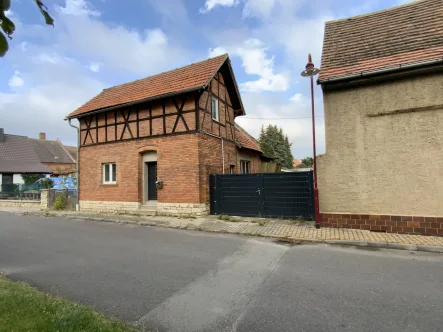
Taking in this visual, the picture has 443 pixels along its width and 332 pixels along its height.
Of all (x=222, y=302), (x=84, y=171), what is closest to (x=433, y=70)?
(x=222, y=302)

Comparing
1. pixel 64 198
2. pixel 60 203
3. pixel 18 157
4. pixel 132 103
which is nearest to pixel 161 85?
pixel 132 103

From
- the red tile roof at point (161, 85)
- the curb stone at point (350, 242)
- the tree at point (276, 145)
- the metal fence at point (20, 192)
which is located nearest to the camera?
the curb stone at point (350, 242)

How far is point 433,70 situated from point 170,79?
34.9 ft

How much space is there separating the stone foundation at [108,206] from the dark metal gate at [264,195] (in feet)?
13.6

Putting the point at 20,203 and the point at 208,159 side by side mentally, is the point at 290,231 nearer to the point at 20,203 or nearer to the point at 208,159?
the point at 208,159

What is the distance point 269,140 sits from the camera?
4897cm

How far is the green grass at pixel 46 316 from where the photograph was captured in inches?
114

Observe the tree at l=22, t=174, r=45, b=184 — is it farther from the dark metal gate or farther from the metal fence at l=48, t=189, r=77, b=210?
the dark metal gate

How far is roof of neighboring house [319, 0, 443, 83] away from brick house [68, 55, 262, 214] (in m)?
5.21

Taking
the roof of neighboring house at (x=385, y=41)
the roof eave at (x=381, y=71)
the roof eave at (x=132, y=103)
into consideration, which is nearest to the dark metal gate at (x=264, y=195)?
the roof eave at (x=381, y=71)

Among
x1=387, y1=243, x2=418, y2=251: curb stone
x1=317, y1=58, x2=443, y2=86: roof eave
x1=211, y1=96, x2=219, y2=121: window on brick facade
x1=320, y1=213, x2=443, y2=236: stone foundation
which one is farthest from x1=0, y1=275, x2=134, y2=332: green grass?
x1=211, y1=96, x2=219, y2=121: window on brick facade

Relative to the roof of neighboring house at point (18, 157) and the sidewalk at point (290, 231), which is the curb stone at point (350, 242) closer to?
the sidewalk at point (290, 231)

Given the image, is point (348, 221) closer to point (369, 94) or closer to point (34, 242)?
point (369, 94)

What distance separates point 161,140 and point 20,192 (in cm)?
1552
